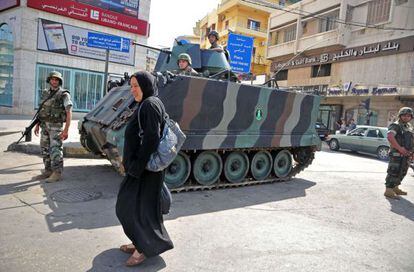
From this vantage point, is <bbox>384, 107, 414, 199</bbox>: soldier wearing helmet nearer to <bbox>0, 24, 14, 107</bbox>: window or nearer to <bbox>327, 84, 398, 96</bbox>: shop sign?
<bbox>327, 84, 398, 96</bbox>: shop sign

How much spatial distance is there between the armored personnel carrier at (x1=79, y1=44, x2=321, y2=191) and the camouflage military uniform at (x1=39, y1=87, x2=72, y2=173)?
0.59 meters

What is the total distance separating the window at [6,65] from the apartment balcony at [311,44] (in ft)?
50.6

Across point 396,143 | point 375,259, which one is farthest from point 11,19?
point 375,259

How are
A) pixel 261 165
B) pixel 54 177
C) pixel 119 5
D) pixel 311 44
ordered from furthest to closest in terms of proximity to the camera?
1. pixel 311 44
2. pixel 119 5
3. pixel 261 165
4. pixel 54 177

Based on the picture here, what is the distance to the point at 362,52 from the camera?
23438 mm

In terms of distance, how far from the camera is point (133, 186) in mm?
3307

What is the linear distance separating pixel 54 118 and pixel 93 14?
1517 centimetres

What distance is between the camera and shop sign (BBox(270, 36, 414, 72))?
20734mm

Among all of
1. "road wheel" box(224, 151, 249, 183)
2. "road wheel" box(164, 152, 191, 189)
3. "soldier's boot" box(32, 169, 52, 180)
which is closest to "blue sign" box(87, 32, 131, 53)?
"soldier's boot" box(32, 169, 52, 180)

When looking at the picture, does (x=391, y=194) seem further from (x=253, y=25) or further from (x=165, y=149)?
(x=253, y=25)

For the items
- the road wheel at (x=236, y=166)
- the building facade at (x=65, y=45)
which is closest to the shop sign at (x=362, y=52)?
the building facade at (x=65, y=45)

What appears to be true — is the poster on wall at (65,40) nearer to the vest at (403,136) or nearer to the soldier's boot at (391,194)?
the vest at (403,136)

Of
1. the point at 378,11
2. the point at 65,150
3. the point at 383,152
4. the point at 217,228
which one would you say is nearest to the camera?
the point at 217,228

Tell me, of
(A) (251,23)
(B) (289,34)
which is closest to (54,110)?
(B) (289,34)
